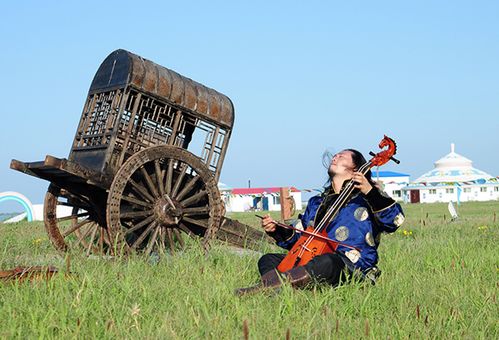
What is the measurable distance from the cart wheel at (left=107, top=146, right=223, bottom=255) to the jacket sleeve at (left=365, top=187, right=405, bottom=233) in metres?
3.08

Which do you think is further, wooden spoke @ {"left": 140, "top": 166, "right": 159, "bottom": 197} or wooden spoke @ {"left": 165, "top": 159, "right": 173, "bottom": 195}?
wooden spoke @ {"left": 165, "top": 159, "right": 173, "bottom": 195}

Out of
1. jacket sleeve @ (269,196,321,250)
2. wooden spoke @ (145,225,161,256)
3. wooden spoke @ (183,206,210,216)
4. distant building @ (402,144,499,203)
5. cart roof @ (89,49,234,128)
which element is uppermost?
distant building @ (402,144,499,203)

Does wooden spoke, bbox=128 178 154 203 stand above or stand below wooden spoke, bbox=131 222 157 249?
above

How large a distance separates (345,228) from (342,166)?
496mm

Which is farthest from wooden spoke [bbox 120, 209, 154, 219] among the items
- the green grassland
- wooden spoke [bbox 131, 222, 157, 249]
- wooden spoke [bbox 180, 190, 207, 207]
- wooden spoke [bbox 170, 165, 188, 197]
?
the green grassland

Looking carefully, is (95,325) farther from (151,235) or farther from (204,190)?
(204,190)

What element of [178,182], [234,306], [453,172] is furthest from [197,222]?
[453,172]

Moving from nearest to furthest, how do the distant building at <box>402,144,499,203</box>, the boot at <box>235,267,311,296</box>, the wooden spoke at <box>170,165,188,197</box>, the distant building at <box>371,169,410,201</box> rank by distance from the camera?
1. the boot at <box>235,267,311,296</box>
2. the wooden spoke at <box>170,165,188,197</box>
3. the distant building at <box>402,144,499,203</box>
4. the distant building at <box>371,169,410,201</box>

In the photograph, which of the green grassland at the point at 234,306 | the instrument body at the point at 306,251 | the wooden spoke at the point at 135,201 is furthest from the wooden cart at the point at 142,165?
the instrument body at the point at 306,251

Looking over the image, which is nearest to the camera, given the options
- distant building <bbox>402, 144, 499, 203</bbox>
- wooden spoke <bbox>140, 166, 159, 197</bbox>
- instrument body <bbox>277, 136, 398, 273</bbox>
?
instrument body <bbox>277, 136, 398, 273</bbox>

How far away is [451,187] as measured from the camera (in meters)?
63.2

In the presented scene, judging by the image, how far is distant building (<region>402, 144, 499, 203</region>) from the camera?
63062 millimetres

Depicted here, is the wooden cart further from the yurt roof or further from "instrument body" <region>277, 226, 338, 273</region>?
the yurt roof

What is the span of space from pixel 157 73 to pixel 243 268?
10.2 ft
